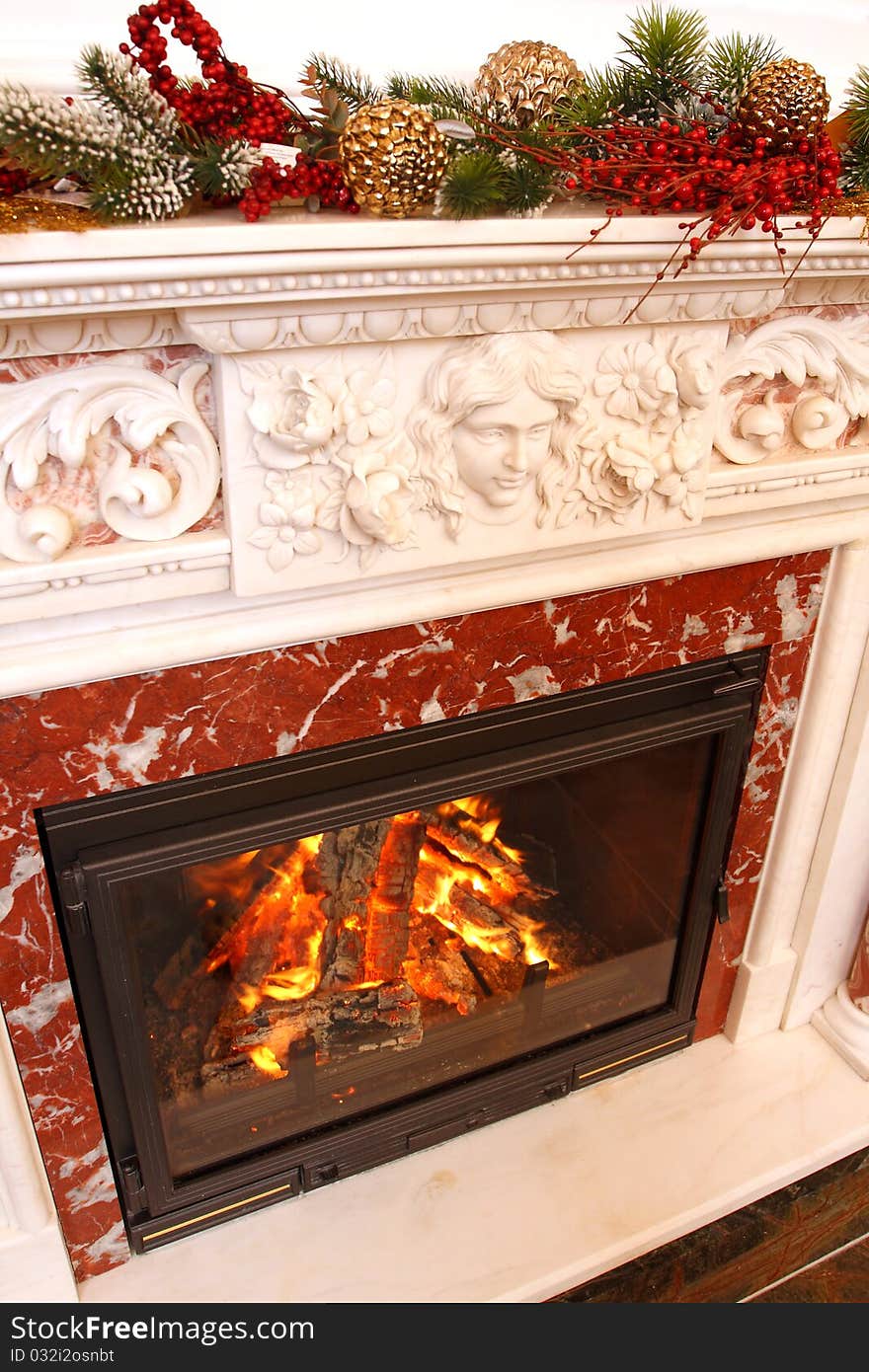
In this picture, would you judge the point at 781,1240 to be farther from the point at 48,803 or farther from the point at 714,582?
the point at 48,803

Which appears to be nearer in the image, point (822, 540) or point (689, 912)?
point (822, 540)

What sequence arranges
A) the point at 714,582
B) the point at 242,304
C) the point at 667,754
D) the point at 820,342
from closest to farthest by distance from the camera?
the point at 242,304
the point at 820,342
the point at 714,582
the point at 667,754

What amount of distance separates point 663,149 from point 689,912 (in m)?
1.12

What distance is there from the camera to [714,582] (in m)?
1.41

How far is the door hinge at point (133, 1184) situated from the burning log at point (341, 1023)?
0.20m

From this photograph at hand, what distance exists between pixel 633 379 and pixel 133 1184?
123cm

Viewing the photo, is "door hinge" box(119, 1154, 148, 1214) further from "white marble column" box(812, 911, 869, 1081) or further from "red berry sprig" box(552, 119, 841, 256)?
"red berry sprig" box(552, 119, 841, 256)

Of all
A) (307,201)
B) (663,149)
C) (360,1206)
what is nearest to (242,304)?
(307,201)

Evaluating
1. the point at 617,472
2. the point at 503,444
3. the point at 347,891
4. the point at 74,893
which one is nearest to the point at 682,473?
the point at 617,472

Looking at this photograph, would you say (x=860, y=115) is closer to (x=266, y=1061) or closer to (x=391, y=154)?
(x=391, y=154)

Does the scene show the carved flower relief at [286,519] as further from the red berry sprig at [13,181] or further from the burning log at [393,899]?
the burning log at [393,899]

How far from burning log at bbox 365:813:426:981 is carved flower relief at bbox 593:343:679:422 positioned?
657mm

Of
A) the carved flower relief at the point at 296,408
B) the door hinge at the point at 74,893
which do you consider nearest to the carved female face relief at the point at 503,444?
the carved flower relief at the point at 296,408

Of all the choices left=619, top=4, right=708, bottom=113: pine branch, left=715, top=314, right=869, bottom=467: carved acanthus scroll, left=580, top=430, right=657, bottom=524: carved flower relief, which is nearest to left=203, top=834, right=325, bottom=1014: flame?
left=580, top=430, right=657, bottom=524: carved flower relief
